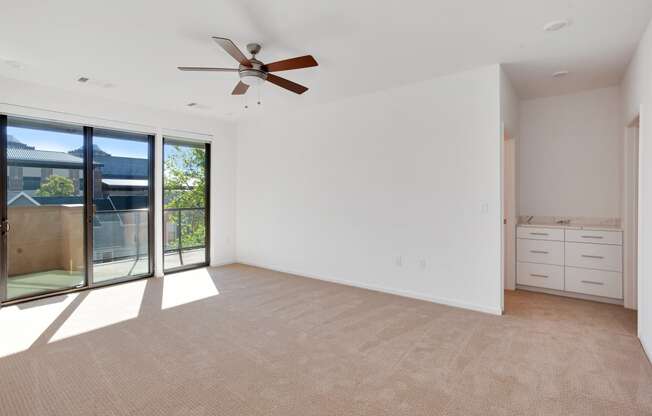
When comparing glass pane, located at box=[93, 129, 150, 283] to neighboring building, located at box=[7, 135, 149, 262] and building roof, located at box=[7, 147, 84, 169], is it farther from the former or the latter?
building roof, located at box=[7, 147, 84, 169]

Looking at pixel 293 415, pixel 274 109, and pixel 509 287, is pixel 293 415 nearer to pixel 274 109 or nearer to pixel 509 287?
pixel 509 287

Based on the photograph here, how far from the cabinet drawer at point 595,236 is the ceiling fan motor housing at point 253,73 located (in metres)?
4.10

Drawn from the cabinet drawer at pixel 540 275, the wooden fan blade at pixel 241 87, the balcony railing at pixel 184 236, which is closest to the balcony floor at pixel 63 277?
the balcony railing at pixel 184 236

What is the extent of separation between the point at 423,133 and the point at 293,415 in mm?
3383

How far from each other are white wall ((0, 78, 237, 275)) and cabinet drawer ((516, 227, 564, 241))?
4.88m

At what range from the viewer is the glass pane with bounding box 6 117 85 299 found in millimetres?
4203

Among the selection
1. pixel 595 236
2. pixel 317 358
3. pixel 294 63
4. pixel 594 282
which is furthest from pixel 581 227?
pixel 294 63

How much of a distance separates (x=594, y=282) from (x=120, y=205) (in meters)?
6.50

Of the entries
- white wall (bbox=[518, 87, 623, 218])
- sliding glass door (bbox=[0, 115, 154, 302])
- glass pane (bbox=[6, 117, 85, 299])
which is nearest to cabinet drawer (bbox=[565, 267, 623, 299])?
white wall (bbox=[518, 87, 623, 218])

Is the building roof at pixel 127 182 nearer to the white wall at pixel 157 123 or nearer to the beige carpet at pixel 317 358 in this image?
the white wall at pixel 157 123

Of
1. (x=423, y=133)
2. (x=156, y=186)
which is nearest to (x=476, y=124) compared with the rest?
Result: (x=423, y=133)

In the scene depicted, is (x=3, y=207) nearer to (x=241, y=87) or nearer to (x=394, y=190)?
(x=241, y=87)

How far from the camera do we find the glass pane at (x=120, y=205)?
16.1 ft

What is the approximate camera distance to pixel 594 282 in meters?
4.15
